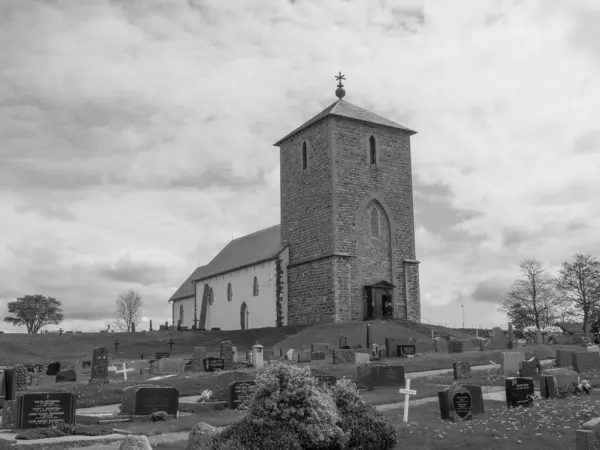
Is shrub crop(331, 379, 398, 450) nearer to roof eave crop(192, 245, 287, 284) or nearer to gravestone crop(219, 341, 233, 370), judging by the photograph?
gravestone crop(219, 341, 233, 370)

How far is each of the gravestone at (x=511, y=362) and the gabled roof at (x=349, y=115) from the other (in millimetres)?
26694

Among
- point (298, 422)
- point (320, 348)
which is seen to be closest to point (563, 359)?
point (320, 348)

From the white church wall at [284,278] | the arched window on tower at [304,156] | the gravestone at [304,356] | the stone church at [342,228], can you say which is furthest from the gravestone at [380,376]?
the arched window on tower at [304,156]

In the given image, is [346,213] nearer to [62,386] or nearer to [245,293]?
[245,293]

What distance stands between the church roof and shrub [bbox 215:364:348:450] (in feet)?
130

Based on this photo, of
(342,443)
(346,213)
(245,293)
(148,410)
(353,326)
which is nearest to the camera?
(342,443)

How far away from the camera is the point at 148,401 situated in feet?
56.8

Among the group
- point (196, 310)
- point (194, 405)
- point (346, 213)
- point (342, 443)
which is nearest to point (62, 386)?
point (194, 405)

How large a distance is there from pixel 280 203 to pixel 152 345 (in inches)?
592

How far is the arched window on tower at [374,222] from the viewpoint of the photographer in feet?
163

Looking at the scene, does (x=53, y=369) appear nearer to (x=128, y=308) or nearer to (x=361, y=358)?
(x=361, y=358)

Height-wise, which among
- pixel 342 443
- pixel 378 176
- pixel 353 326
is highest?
pixel 378 176

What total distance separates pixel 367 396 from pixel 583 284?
49742 mm

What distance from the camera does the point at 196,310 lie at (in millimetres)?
69562
